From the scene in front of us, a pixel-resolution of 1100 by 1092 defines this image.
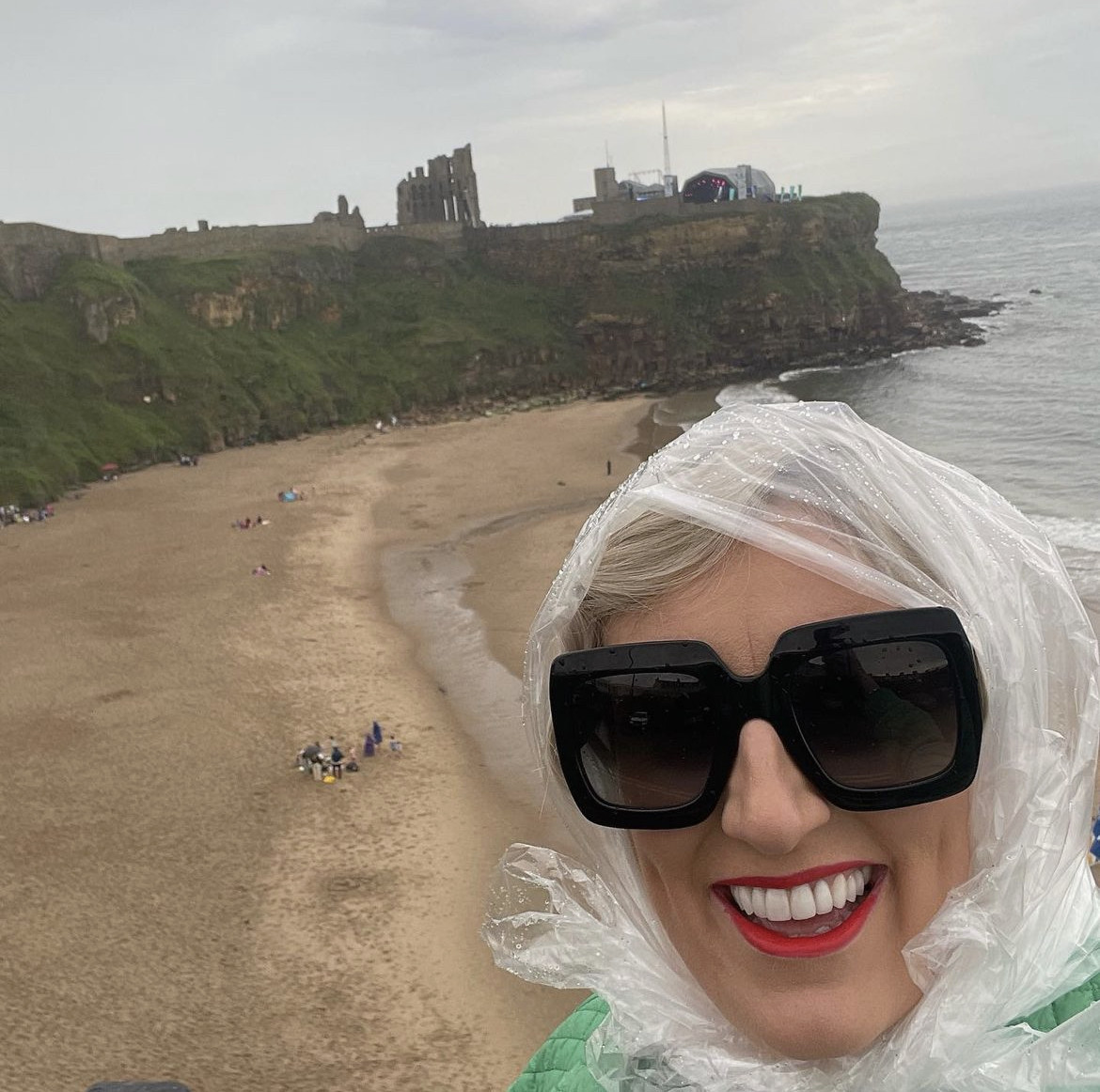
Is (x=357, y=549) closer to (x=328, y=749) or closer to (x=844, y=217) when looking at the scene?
(x=328, y=749)

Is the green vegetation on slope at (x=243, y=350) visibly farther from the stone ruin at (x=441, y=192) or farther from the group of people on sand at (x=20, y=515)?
the stone ruin at (x=441, y=192)

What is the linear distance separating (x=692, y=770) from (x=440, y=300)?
68932 millimetres

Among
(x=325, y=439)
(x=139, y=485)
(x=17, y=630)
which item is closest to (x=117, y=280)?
(x=325, y=439)

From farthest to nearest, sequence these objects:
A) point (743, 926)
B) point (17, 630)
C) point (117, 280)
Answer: point (117, 280)
point (17, 630)
point (743, 926)

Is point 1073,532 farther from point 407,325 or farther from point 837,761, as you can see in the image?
point 407,325

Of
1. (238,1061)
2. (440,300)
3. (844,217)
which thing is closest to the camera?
(238,1061)

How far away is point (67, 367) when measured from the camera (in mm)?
47719

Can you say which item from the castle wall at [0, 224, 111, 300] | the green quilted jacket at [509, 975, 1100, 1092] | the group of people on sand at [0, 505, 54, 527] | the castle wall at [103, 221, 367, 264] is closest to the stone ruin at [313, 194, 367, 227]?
the castle wall at [103, 221, 367, 264]

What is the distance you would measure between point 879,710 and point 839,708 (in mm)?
64

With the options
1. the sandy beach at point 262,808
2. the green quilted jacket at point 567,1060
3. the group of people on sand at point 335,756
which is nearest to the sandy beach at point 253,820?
the sandy beach at point 262,808

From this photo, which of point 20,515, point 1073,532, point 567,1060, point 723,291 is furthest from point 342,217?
point 567,1060

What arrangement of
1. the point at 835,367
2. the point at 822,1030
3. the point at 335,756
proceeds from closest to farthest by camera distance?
the point at 822,1030 → the point at 335,756 → the point at 835,367

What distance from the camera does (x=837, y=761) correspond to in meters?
1.49

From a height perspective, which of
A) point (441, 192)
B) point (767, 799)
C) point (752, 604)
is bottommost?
point (767, 799)
